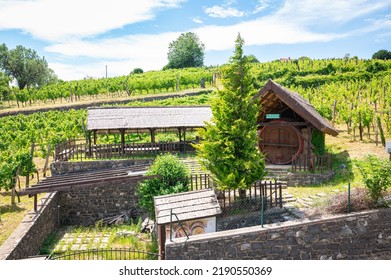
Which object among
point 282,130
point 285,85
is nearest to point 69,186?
point 282,130

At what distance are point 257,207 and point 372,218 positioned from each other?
3.66 metres

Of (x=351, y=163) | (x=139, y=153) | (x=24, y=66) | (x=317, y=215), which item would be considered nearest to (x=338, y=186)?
(x=351, y=163)

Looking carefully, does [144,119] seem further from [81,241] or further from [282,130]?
[81,241]

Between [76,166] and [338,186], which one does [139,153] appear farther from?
[338,186]

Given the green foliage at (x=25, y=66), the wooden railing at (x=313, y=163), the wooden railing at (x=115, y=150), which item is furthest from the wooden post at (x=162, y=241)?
the green foliage at (x=25, y=66)

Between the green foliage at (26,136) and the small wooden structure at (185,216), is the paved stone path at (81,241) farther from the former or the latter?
the small wooden structure at (185,216)

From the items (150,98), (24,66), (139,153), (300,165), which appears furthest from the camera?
(24,66)

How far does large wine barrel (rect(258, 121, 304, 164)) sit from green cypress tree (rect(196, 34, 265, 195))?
4493mm

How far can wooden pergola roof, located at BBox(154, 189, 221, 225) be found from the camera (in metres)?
11.2

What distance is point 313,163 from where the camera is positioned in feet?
53.6

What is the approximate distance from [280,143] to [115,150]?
9.67 metres

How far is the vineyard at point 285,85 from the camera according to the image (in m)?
22.3

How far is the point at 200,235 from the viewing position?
10852mm
